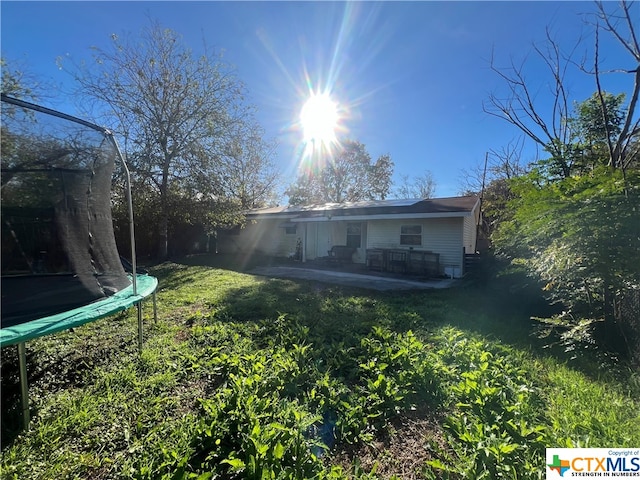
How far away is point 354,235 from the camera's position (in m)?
14.5

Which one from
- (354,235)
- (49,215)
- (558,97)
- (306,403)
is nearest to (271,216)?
(354,235)

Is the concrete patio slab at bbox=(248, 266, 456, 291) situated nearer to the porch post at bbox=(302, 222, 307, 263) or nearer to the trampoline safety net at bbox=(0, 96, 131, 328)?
the porch post at bbox=(302, 222, 307, 263)

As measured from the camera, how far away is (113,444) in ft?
7.08

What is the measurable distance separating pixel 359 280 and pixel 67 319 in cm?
807

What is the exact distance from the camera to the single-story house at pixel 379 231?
10766mm

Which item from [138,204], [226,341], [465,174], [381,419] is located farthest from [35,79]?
[465,174]

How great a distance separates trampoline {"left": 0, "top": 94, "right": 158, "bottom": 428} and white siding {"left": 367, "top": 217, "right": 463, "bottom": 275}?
33.2 ft

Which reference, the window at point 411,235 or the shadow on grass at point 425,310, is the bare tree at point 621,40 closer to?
the shadow on grass at point 425,310

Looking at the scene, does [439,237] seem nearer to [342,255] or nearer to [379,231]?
[379,231]

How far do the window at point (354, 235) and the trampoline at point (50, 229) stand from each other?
11521 millimetres

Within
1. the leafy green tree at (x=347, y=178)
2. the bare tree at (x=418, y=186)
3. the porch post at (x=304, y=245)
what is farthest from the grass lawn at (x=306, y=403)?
the bare tree at (x=418, y=186)

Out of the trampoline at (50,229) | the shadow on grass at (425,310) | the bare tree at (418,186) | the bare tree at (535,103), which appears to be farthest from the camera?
the bare tree at (418,186)

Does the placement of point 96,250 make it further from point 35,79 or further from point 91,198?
point 35,79

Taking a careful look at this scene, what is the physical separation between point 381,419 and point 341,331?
212 cm
